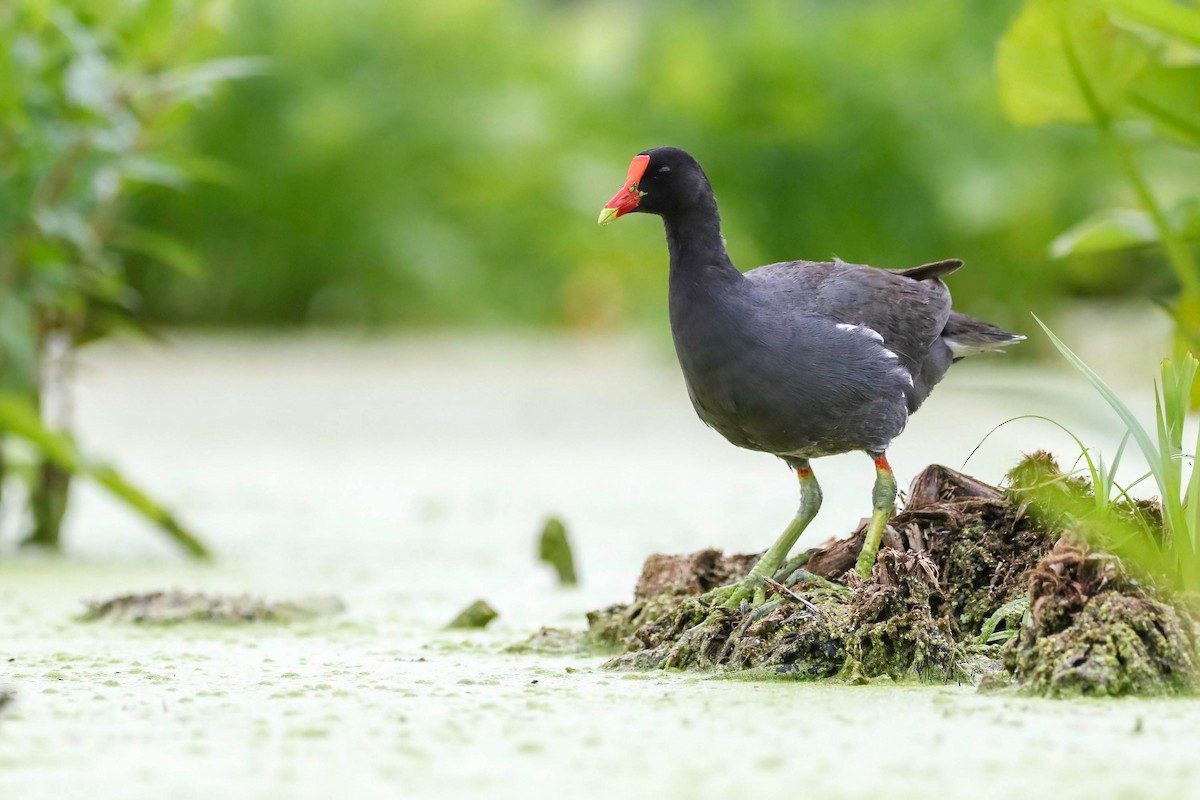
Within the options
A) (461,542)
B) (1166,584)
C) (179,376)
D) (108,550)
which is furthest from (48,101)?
(179,376)

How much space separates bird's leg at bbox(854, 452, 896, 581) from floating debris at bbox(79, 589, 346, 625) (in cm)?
108

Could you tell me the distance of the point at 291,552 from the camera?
13.3 feet

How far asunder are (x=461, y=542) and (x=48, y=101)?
4.82ft

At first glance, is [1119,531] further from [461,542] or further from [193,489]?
[193,489]

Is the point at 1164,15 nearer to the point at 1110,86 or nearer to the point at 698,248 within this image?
the point at 1110,86

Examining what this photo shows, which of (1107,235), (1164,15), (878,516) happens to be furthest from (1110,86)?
(878,516)

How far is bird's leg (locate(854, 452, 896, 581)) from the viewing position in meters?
2.39

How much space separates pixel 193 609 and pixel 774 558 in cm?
106

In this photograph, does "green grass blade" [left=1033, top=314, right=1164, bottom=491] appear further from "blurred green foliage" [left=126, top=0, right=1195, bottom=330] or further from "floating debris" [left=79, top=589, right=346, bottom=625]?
"blurred green foliage" [left=126, top=0, right=1195, bottom=330]

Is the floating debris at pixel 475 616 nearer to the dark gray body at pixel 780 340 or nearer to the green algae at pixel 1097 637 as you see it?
the dark gray body at pixel 780 340

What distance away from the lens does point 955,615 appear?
2.34 m

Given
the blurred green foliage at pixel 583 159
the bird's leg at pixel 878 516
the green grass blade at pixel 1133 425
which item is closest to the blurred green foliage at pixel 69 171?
the bird's leg at pixel 878 516

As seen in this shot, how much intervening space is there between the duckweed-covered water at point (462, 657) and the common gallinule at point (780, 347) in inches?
9.2

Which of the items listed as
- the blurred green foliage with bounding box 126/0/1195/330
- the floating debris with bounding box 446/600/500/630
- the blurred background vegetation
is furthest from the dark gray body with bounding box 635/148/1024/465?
the blurred green foliage with bounding box 126/0/1195/330
